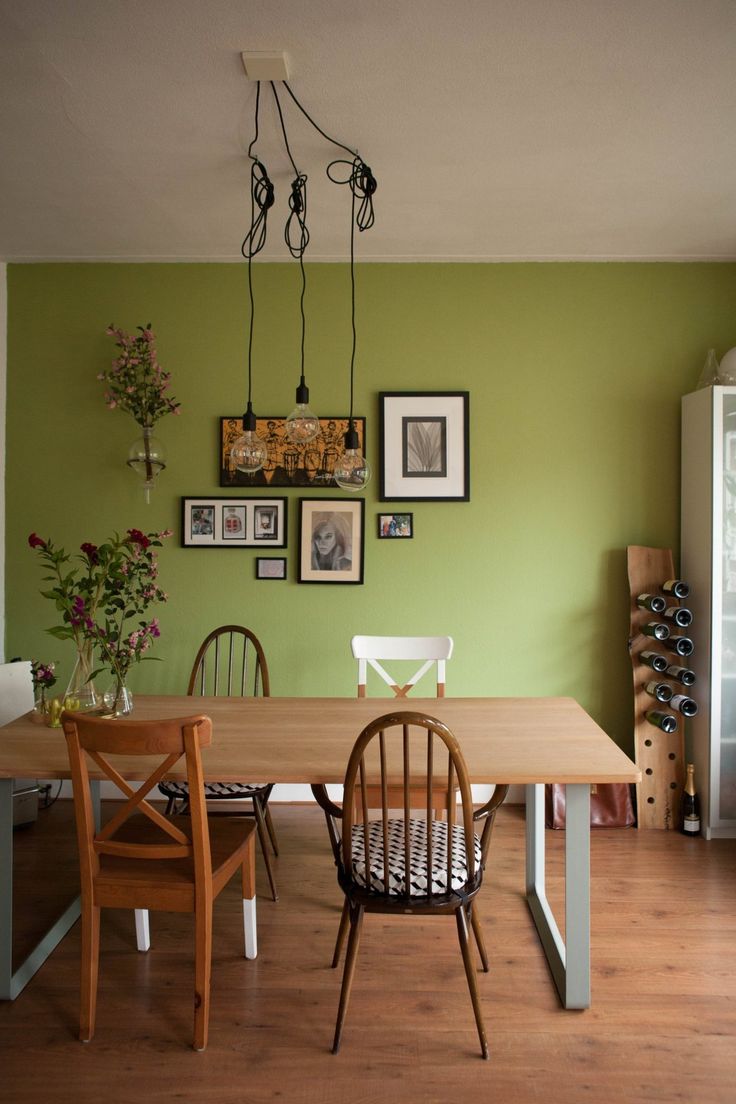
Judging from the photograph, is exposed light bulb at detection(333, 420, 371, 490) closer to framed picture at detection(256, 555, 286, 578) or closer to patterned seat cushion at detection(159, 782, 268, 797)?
patterned seat cushion at detection(159, 782, 268, 797)

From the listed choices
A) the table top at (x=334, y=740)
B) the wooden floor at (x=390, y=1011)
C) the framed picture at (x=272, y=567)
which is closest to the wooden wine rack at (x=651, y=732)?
the wooden floor at (x=390, y=1011)

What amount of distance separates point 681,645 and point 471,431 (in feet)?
4.58

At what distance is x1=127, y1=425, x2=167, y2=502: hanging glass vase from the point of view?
146 inches

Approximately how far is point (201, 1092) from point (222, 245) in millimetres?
3290

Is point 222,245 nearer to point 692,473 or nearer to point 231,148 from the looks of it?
point 231,148

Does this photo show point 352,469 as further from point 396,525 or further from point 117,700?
point 396,525

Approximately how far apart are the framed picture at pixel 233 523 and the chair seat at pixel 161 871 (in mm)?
1719

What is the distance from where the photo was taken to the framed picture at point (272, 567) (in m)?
3.83

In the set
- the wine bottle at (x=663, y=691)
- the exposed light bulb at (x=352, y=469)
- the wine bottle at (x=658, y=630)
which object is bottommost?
the wine bottle at (x=663, y=691)

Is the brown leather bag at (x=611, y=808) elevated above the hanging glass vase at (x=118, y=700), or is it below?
below

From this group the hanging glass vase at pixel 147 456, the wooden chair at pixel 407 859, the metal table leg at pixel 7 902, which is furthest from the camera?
the hanging glass vase at pixel 147 456

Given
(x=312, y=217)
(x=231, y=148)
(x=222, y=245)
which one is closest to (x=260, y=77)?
(x=231, y=148)

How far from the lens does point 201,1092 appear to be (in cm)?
190

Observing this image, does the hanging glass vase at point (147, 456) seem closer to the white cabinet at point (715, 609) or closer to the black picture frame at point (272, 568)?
the black picture frame at point (272, 568)
